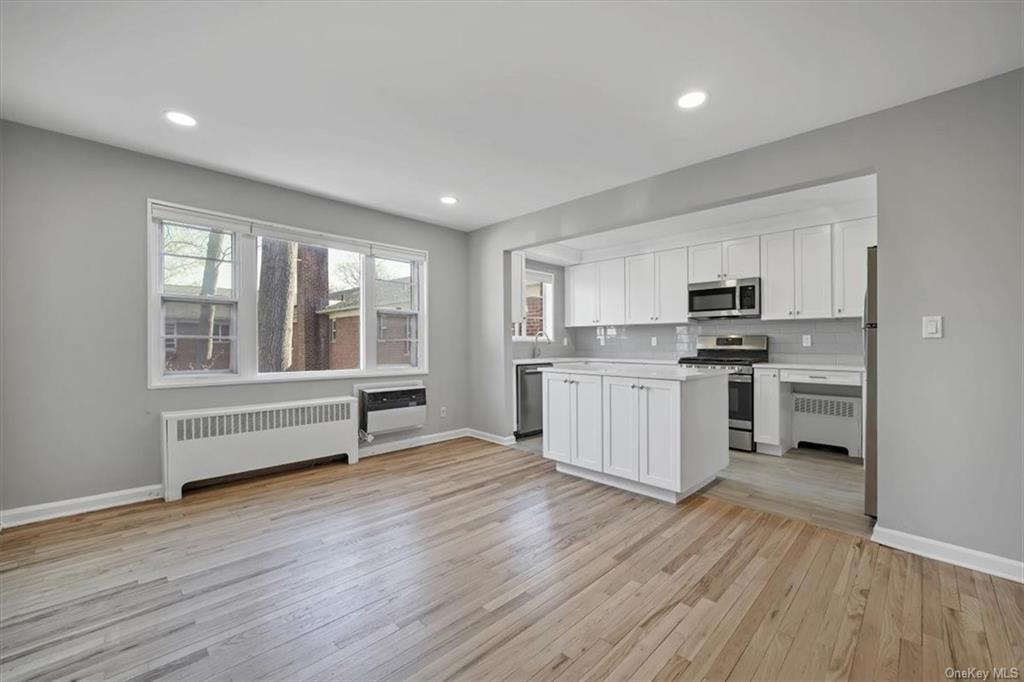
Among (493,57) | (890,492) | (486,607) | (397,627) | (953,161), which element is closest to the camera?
(397,627)

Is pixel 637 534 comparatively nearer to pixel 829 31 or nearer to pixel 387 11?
pixel 829 31

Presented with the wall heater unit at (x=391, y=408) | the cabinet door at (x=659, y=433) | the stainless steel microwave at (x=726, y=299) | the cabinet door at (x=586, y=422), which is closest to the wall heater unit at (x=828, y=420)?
the stainless steel microwave at (x=726, y=299)

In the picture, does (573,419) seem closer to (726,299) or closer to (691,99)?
(691,99)

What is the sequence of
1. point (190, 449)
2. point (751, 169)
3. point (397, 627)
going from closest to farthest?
1. point (397, 627)
2. point (751, 169)
3. point (190, 449)

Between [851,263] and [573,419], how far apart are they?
327 cm

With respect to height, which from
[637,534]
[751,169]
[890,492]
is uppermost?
[751,169]

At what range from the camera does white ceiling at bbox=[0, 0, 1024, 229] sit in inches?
72.2

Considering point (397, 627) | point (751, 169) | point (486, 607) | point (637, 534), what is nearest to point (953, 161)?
point (751, 169)

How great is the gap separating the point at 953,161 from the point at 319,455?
16.3 feet

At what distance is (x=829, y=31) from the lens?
192 centimetres

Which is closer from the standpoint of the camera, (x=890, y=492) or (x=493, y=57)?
(x=493, y=57)

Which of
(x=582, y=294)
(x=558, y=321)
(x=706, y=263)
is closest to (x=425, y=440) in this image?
(x=558, y=321)

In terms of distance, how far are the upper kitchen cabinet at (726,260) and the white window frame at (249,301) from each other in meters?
3.34
